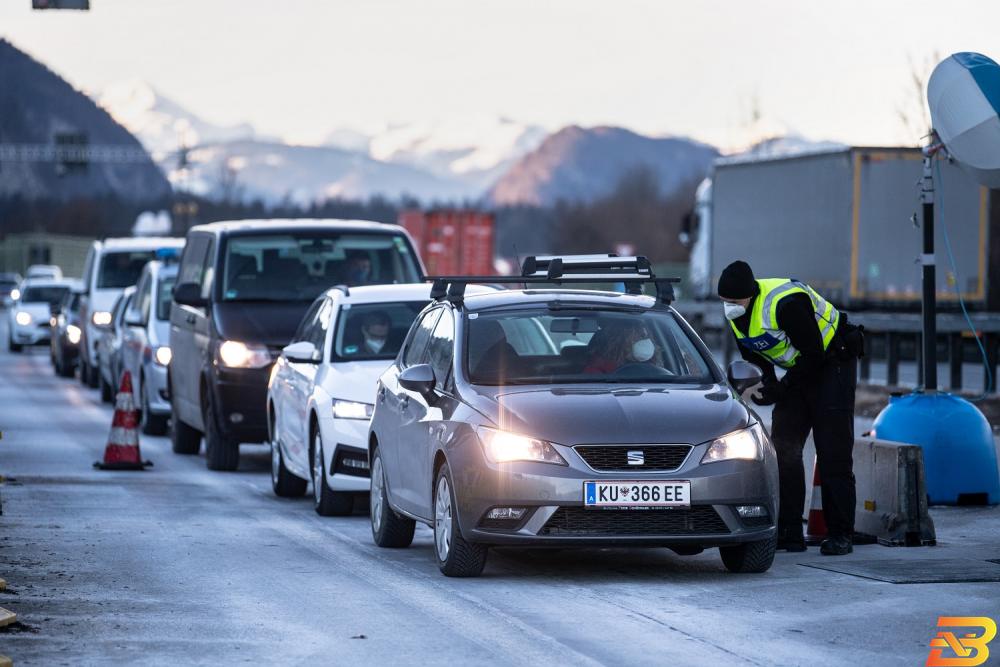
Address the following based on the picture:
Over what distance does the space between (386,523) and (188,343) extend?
734 centimetres

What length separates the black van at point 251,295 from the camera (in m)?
16.9

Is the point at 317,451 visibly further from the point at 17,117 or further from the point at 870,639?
the point at 17,117

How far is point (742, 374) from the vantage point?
10.7 metres

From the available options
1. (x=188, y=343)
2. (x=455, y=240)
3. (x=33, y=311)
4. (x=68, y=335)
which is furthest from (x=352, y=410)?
(x=455, y=240)

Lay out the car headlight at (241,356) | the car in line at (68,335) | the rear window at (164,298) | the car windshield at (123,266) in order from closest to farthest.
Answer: the car headlight at (241,356) < the rear window at (164,298) < the car windshield at (123,266) < the car in line at (68,335)

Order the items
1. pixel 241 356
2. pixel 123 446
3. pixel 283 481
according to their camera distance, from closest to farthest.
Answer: pixel 283 481, pixel 241 356, pixel 123 446

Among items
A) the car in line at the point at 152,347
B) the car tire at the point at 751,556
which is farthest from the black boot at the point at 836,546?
the car in line at the point at 152,347

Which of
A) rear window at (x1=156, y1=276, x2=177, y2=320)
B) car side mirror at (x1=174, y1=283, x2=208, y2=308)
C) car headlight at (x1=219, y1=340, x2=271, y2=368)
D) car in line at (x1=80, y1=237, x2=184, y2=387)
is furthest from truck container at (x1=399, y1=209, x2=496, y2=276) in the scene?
car headlight at (x1=219, y1=340, x2=271, y2=368)

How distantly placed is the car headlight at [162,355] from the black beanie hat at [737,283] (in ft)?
37.2

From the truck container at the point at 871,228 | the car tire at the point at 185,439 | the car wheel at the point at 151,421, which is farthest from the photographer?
the truck container at the point at 871,228

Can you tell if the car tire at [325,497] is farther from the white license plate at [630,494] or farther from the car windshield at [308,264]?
the white license plate at [630,494]

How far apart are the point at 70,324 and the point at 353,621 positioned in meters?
27.4

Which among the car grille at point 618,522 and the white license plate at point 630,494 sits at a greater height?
the white license plate at point 630,494

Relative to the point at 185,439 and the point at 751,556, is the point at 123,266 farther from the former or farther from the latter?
the point at 751,556
